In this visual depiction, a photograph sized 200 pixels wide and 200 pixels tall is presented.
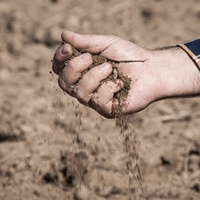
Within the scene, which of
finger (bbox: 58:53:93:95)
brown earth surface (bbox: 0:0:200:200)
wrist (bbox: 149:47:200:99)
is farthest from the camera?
brown earth surface (bbox: 0:0:200:200)

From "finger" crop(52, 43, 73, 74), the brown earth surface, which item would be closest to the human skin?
"finger" crop(52, 43, 73, 74)

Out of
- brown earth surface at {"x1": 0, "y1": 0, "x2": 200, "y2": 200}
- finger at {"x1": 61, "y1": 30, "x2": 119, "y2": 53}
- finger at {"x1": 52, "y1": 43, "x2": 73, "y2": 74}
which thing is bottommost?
brown earth surface at {"x1": 0, "y1": 0, "x2": 200, "y2": 200}

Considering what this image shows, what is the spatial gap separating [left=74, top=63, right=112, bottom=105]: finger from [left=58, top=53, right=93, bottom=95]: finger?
0.02 meters

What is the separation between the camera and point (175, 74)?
198 cm

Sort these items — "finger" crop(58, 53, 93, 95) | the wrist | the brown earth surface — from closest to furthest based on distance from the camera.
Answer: "finger" crop(58, 53, 93, 95), the wrist, the brown earth surface

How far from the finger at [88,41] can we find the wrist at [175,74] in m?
0.23

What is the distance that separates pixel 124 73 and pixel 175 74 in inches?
9.2

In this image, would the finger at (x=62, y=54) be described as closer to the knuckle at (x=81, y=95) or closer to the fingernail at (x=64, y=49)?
the fingernail at (x=64, y=49)

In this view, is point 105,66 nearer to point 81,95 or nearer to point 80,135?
point 81,95

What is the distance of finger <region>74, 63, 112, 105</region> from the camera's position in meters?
1.75

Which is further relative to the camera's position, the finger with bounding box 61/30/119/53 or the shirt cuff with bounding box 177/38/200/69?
the shirt cuff with bounding box 177/38/200/69

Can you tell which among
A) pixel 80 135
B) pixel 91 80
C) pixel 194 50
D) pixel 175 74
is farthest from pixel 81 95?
pixel 80 135

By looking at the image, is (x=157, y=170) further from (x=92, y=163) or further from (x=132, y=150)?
(x=92, y=163)

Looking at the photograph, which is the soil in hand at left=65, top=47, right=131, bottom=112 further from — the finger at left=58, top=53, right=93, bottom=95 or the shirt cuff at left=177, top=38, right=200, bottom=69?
the shirt cuff at left=177, top=38, right=200, bottom=69
